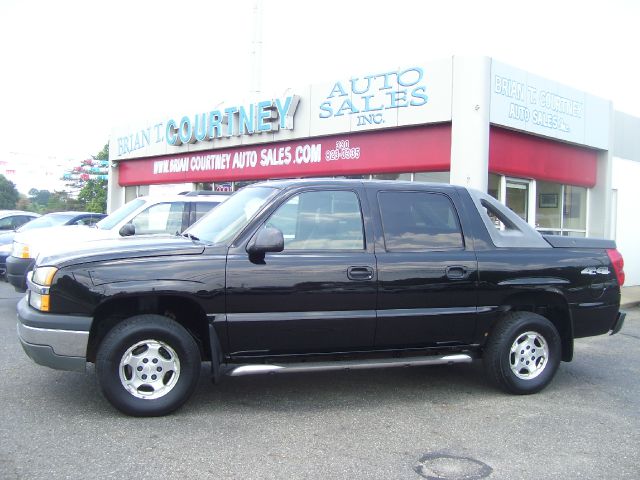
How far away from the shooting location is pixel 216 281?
471cm

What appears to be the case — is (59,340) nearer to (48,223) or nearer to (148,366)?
(148,366)

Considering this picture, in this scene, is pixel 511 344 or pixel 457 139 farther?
pixel 457 139

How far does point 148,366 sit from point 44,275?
1.01 metres

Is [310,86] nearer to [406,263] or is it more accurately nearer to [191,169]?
[191,169]

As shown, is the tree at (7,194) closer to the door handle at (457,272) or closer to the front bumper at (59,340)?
the front bumper at (59,340)

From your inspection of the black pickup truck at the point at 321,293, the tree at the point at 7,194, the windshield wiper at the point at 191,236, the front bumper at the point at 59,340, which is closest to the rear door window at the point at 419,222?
the black pickup truck at the point at 321,293

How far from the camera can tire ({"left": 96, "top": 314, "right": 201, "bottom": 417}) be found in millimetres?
4551

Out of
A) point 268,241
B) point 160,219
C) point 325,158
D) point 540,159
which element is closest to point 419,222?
point 268,241

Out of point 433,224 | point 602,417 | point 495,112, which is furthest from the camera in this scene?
point 495,112

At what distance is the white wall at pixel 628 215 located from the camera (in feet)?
52.8

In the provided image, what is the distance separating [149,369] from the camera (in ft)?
15.3

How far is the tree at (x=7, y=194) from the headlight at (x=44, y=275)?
8862cm

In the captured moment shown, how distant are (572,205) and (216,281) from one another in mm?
12808

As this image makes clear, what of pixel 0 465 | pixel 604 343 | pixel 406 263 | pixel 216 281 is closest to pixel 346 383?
pixel 406 263
